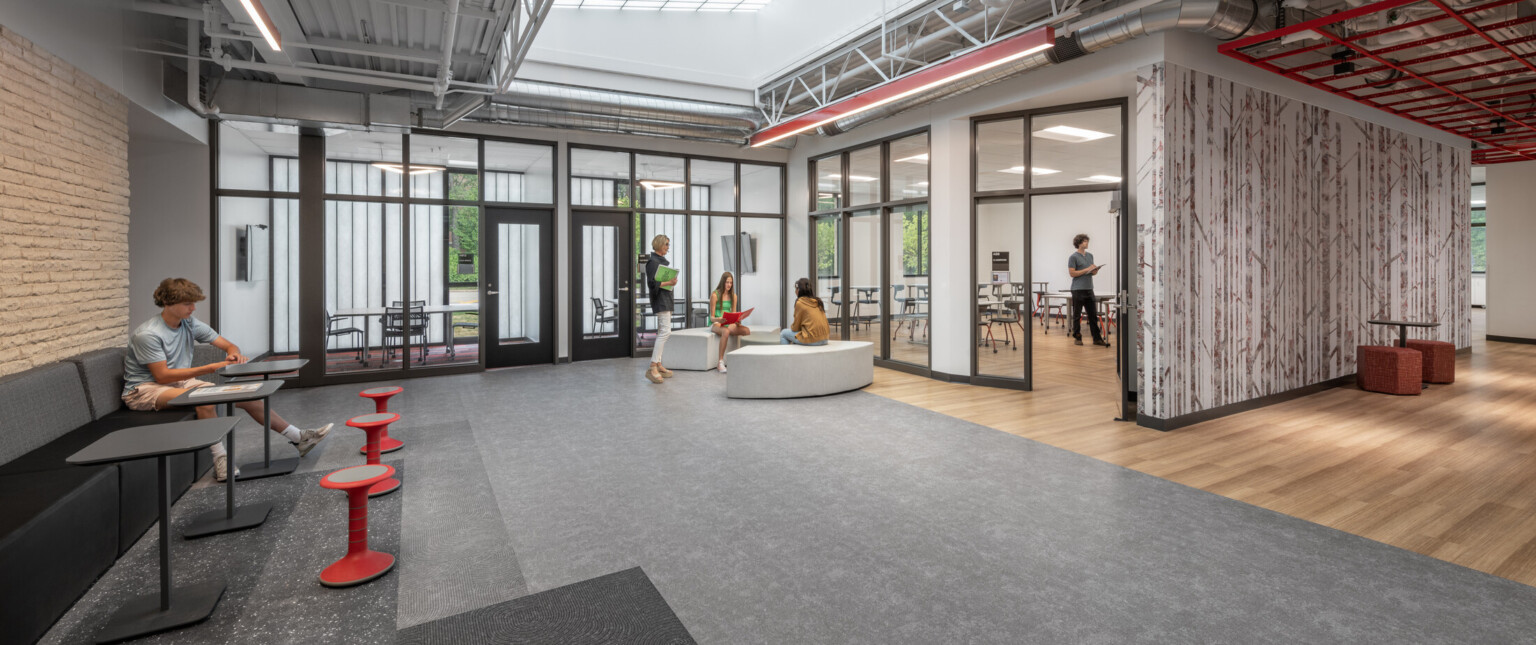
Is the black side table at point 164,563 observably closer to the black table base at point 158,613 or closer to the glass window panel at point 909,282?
the black table base at point 158,613

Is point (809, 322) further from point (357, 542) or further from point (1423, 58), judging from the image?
point (1423, 58)

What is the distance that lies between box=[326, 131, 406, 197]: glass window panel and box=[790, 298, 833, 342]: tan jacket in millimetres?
5045

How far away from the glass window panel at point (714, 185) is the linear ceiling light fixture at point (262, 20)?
19.9 feet

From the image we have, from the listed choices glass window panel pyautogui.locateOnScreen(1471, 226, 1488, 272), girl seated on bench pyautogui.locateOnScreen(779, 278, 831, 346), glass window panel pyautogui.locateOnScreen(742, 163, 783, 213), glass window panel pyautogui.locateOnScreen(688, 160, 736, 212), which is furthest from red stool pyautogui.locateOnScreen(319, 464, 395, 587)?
glass window panel pyautogui.locateOnScreen(1471, 226, 1488, 272)

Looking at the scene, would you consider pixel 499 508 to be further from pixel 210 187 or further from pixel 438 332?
pixel 210 187

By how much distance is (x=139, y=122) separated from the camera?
5.77 m

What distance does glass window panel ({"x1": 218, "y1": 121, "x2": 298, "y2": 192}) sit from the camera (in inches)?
280

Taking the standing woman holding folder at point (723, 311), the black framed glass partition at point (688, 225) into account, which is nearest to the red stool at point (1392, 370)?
the standing woman holding folder at point (723, 311)

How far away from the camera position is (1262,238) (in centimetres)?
616

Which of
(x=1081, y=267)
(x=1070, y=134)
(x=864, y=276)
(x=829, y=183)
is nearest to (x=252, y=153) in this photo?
(x=829, y=183)

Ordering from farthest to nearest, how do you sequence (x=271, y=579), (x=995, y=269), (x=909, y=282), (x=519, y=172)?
(x=519, y=172)
(x=909, y=282)
(x=995, y=269)
(x=271, y=579)

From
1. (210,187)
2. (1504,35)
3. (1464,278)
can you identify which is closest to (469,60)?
(210,187)

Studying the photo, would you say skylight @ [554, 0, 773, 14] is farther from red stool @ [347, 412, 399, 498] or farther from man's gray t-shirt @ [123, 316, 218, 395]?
red stool @ [347, 412, 399, 498]

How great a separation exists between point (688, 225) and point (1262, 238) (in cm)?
690
